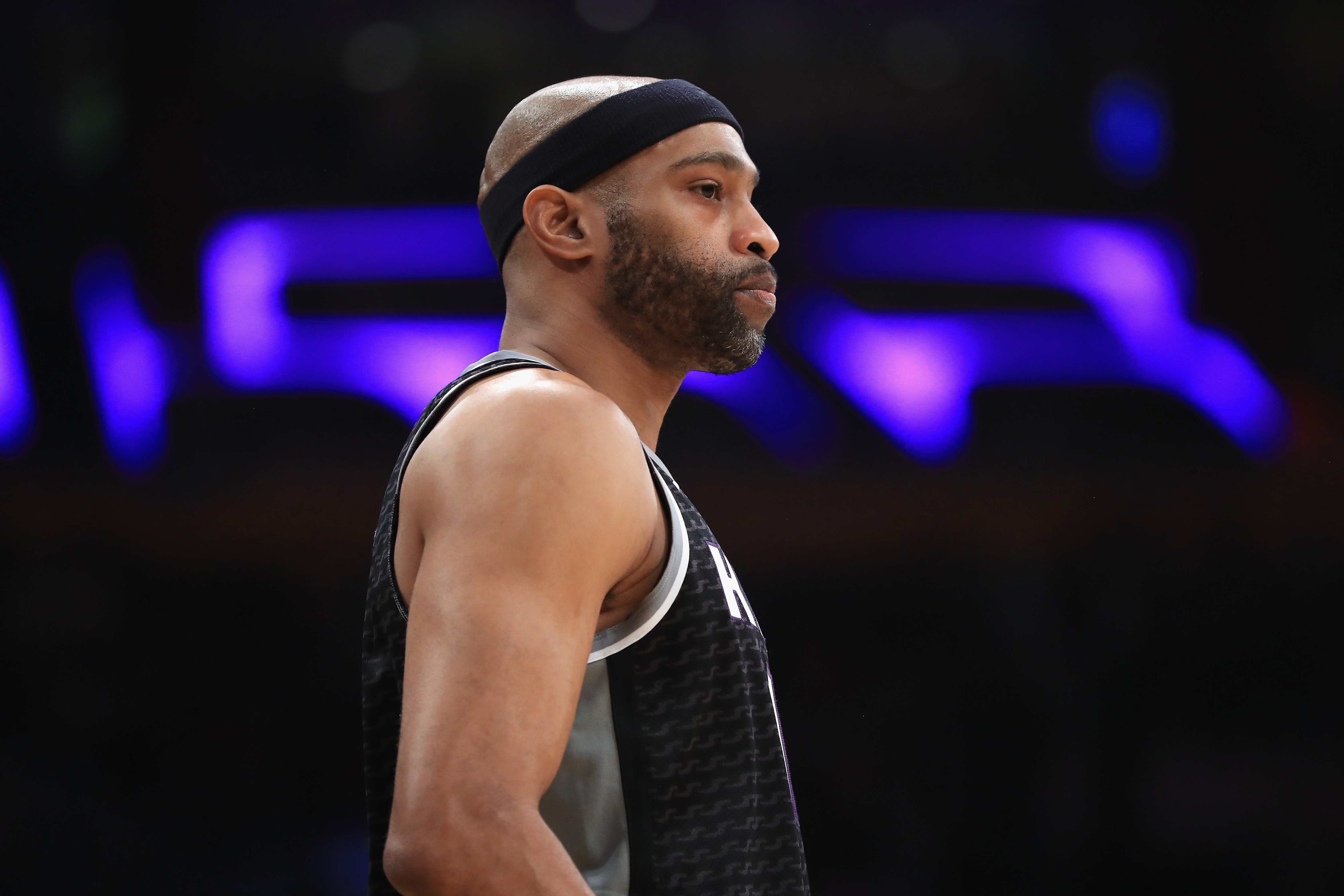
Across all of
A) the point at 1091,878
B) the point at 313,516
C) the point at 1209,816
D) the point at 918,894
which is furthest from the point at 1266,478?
the point at 313,516

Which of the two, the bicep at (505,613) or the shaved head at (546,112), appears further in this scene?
the shaved head at (546,112)

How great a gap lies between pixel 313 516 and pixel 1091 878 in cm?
220

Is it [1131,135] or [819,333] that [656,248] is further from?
[1131,135]

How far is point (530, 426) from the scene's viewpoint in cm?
93

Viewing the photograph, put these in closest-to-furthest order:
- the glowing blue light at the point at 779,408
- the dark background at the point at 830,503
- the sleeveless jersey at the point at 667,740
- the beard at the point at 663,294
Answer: the sleeveless jersey at the point at 667,740 → the beard at the point at 663,294 → the dark background at the point at 830,503 → the glowing blue light at the point at 779,408

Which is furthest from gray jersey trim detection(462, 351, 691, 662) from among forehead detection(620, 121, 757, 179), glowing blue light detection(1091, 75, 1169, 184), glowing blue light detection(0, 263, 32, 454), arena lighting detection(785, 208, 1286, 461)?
glowing blue light detection(1091, 75, 1169, 184)

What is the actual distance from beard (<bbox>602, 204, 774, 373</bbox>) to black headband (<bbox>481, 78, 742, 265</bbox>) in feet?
0.24

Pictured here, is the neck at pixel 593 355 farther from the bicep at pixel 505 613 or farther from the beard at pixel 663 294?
the bicep at pixel 505 613

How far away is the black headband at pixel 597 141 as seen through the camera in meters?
1.30

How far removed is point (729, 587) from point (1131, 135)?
7.99 ft

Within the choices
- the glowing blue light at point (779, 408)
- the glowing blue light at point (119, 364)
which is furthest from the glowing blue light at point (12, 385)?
the glowing blue light at point (779, 408)

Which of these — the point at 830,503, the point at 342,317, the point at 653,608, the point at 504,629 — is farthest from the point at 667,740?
the point at 342,317

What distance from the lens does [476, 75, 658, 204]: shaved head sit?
135 centimetres

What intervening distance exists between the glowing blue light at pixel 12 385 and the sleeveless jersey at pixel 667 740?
207 cm
